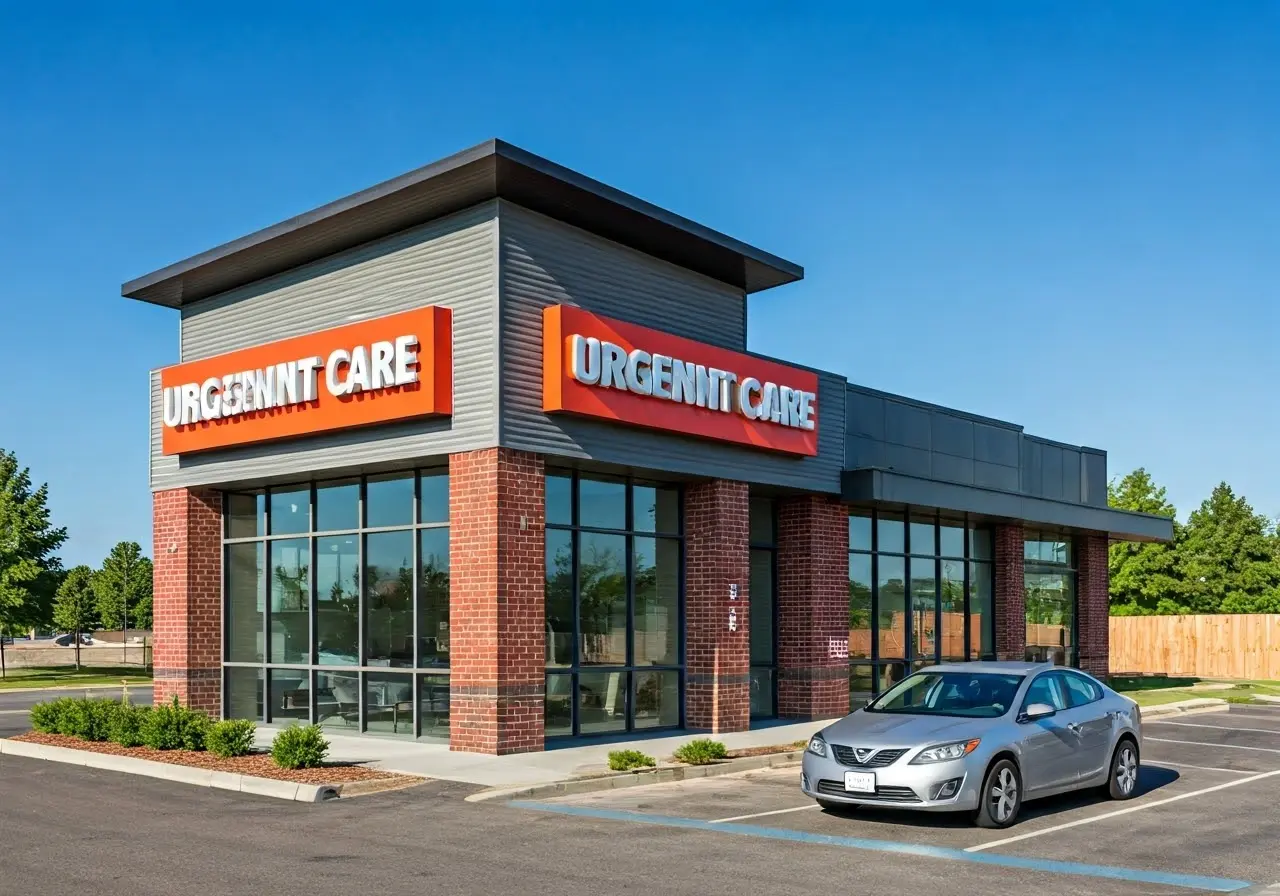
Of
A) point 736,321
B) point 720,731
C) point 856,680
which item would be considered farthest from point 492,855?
point 856,680

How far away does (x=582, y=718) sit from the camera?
19422 millimetres

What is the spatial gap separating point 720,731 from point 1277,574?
2096 inches

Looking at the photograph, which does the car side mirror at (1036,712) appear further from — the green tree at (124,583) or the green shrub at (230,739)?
the green tree at (124,583)

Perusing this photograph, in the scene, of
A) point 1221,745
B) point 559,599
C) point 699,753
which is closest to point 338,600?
point 559,599

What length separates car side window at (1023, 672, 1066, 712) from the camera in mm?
13438

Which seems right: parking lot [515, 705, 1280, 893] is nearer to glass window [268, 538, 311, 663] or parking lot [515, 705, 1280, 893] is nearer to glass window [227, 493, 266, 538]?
glass window [268, 538, 311, 663]

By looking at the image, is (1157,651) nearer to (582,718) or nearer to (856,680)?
(856,680)

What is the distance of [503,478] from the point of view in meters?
17.4

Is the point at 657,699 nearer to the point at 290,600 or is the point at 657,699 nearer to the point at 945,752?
the point at 290,600

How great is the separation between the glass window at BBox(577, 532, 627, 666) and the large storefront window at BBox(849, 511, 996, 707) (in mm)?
6477

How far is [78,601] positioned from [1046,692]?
8643cm

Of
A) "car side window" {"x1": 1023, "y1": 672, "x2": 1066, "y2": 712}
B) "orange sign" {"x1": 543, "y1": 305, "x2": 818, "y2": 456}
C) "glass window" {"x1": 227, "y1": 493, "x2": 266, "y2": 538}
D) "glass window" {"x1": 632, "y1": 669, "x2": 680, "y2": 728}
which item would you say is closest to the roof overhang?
"orange sign" {"x1": 543, "y1": 305, "x2": 818, "y2": 456}

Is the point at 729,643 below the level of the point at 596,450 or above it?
below

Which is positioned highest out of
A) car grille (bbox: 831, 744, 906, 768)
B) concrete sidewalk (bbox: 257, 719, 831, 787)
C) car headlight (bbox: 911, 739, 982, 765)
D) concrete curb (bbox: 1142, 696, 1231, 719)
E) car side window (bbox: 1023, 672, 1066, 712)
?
car side window (bbox: 1023, 672, 1066, 712)
